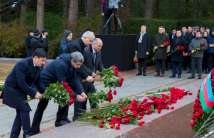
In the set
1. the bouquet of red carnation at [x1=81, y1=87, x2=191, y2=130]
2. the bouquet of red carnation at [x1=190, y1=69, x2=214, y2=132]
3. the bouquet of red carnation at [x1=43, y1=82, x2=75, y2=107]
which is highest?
the bouquet of red carnation at [x1=43, y1=82, x2=75, y2=107]

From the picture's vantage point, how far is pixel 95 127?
9.10 meters

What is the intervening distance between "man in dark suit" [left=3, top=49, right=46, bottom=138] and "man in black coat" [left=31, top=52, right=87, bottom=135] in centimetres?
39

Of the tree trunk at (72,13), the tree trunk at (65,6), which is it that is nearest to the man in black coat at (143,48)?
the tree trunk at (72,13)

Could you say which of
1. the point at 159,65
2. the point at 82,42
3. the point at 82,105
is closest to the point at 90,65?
the point at 82,42

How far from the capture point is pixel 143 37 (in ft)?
67.9

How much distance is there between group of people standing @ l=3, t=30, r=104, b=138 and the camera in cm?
900

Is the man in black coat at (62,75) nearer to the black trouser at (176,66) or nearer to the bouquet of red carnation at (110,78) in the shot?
the bouquet of red carnation at (110,78)

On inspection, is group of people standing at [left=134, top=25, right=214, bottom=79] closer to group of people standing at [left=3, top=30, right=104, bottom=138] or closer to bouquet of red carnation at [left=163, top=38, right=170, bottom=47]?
bouquet of red carnation at [left=163, top=38, right=170, bottom=47]

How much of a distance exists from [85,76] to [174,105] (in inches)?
73.1

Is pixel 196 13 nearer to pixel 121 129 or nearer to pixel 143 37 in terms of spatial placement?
pixel 143 37

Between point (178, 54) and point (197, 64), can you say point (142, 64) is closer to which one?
point (178, 54)

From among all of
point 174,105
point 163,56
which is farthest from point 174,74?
point 174,105

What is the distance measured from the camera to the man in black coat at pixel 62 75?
9.54 m

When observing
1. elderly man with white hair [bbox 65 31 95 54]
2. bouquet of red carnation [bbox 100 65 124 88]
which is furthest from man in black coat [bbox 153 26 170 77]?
bouquet of red carnation [bbox 100 65 124 88]
